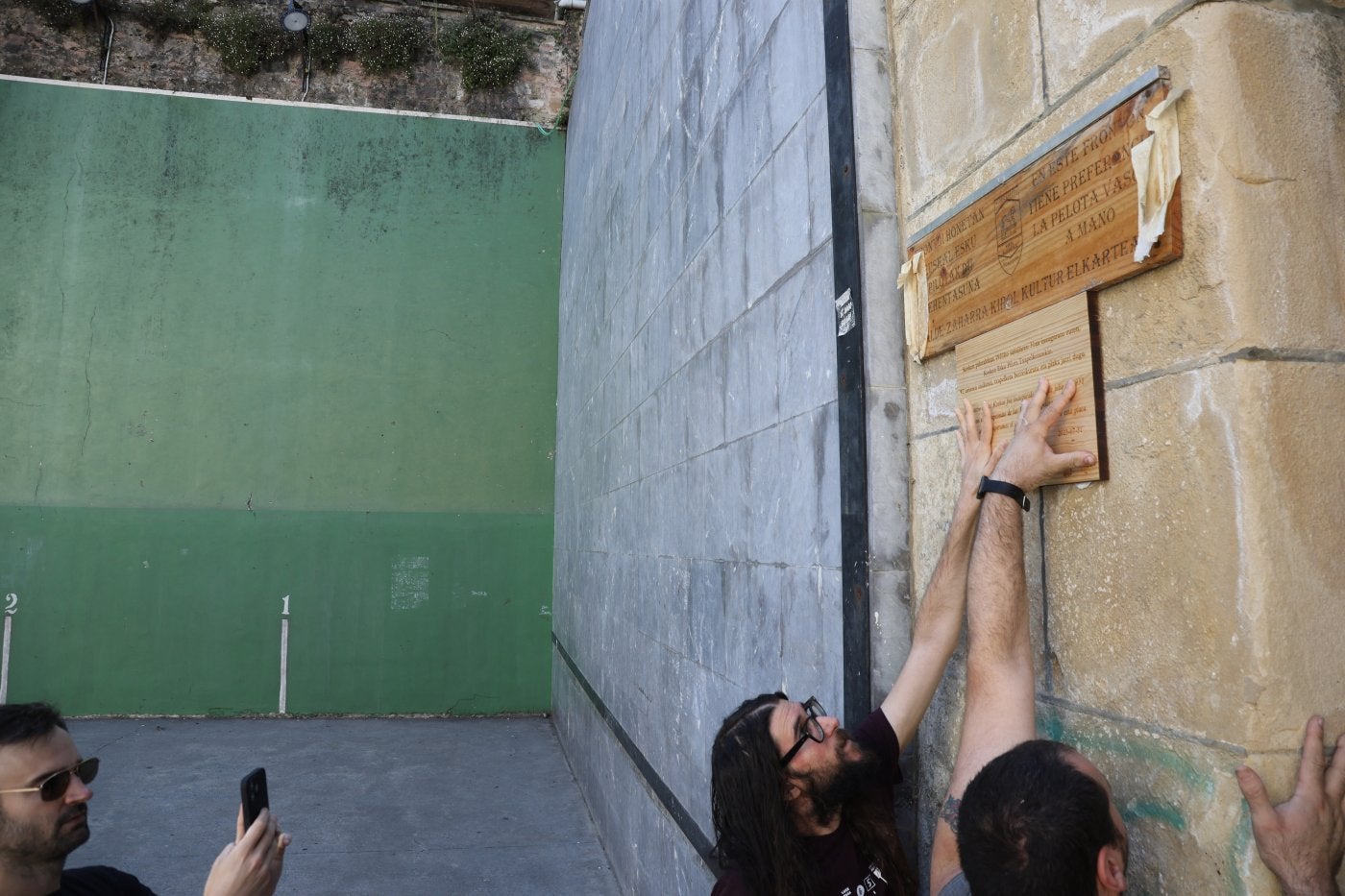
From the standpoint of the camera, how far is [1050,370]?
1504 mm

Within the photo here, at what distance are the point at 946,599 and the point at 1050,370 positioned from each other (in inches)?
18.8

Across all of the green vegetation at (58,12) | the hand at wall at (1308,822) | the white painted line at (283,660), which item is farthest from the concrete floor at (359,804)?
the green vegetation at (58,12)

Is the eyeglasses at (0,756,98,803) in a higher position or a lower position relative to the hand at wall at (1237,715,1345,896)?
lower

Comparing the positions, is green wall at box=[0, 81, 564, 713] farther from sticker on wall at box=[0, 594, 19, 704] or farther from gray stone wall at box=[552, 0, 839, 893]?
gray stone wall at box=[552, 0, 839, 893]

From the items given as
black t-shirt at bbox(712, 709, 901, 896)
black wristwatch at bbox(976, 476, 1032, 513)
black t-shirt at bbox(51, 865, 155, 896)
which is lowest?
black t-shirt at bbox(51, 865, 155, 896)

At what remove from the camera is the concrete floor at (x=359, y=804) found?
5.09 meters

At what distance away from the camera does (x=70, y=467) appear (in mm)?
9164

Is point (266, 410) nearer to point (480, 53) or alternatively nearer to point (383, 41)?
point (383, 41)

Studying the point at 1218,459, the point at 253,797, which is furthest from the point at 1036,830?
the point at 253,797

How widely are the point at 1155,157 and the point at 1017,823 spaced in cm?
90

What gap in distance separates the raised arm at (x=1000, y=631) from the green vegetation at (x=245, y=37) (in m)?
10.6

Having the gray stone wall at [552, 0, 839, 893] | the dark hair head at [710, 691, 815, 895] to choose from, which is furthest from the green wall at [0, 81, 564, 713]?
the dark hair head at [710, 691, 815, 895]

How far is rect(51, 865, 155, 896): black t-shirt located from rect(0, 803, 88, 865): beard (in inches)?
3.8

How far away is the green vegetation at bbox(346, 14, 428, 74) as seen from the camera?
32.9 feet
